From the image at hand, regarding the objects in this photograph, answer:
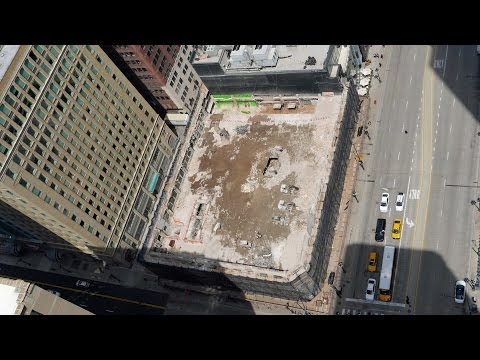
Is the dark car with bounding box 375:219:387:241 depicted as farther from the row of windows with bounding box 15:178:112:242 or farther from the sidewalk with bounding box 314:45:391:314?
the row of windows with bounding box 15:178:112:242

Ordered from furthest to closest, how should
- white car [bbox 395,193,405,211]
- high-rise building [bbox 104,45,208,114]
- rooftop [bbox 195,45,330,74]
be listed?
1. high-rise building [bbox 104,45,208,114]
2. rooftop [bbox 195,45,330,74]
3. white car [bbox 395,193,405,211]

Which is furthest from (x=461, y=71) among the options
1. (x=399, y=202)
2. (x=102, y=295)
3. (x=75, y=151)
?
(x=102, y=295)

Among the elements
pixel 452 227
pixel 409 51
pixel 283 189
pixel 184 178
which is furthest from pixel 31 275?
pixel 409 51

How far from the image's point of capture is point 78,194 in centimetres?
12175

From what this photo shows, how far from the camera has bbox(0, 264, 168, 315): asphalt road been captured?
12950 centimetres

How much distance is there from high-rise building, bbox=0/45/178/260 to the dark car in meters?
62.5

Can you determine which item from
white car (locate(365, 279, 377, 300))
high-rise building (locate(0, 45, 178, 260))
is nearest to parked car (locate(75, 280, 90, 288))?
high-rise building (locate(0, 45, 178, 260))

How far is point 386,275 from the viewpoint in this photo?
10888 cm

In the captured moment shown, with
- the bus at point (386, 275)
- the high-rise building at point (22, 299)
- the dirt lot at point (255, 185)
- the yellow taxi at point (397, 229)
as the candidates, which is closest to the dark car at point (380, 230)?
the yellow taxi at point (397, 229)

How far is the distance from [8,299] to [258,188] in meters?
64.4

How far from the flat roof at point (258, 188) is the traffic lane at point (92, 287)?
64.5 feet

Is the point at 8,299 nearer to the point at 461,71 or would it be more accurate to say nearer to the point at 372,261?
the point at 372,261

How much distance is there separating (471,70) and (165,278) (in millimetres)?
90277

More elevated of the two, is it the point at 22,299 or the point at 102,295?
the point at 102,295
